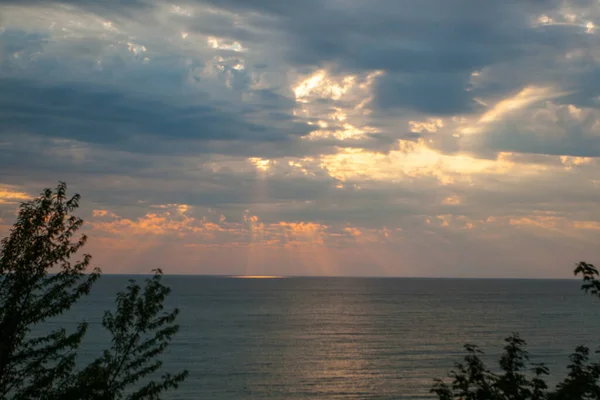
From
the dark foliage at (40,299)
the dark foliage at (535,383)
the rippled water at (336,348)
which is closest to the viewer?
the dark foliage at (535,383)

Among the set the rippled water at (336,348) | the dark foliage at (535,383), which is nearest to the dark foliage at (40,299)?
the dark foliage at (535,383)

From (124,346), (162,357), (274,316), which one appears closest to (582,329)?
(274,316)

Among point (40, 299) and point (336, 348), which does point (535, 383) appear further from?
point (336, 348)

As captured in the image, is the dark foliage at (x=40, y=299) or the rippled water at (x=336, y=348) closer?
the dark foliage at (x=40, y=299)

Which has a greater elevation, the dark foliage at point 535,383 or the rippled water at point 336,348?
the dark foliage at point 535,383

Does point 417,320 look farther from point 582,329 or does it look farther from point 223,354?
point 223,354

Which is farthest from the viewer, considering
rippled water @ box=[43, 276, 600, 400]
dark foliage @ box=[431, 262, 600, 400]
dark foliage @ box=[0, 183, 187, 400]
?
rippled water @ box=[43, 276, 600, 400]

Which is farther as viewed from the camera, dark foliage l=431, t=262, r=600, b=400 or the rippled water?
the rippled water

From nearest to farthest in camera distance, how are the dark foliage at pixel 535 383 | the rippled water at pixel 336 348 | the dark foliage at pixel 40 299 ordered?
the dark foliage at pixel 535 383 → the dark foliage at pixel 40 299 → the rippled water at pixel 336 348

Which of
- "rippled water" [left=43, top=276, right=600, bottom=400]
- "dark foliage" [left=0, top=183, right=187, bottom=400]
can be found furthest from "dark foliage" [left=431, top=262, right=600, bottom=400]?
"rippled water" [left=43, top=276, right=600, bottom=400]

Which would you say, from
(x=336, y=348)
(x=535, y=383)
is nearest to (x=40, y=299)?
(x=535, y=383)

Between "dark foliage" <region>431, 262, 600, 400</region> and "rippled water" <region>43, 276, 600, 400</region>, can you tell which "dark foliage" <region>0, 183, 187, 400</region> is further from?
"rippled water" <region>43, 276, 600, 400</region>

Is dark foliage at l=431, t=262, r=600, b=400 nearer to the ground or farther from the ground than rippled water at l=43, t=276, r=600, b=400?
farther from the ground

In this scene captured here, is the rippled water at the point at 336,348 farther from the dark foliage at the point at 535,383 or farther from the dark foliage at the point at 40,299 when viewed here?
the dark foliage at the point at 535,383
